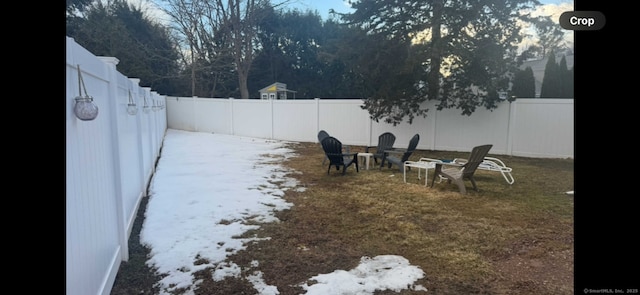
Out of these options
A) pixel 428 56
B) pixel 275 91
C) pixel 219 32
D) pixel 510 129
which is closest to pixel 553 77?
pixel 428 56

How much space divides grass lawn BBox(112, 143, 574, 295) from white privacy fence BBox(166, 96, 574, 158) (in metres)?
1.73

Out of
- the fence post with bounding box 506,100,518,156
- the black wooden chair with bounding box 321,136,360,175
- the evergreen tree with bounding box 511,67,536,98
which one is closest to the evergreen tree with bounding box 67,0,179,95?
the black wooden chair with bounding box 321,136,360,175

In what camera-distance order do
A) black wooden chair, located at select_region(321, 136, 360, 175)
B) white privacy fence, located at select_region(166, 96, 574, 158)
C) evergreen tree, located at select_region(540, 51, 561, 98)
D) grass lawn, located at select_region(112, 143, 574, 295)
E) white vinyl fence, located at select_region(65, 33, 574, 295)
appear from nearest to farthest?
evergreen tree, located at select_region(540, 51, 561, 98), white vinyl fence, located at select_region(65, 33, 574, 295), grass lawn, located at select_region(112, 143, 574, 295), black wooden chair, located at select_region(321, 136, 360, 175), white privacy fence, located at select_region(166, 96, 574, 158)

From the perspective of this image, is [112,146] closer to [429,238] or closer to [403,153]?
[429,238]

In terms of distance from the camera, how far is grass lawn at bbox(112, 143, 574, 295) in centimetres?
252

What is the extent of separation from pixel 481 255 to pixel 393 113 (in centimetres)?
742

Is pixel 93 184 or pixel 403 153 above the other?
pixel 93 184

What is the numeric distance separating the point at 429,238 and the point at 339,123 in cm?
832

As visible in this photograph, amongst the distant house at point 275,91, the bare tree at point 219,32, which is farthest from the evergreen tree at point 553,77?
the distant house at point 275,91

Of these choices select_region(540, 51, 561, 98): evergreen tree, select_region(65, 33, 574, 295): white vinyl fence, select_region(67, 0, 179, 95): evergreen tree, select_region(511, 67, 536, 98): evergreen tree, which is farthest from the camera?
select_region(67, 0, 179, 95): evergreen tree

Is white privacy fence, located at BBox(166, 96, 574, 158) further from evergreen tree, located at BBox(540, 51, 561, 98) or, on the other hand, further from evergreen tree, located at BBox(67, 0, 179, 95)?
evergreen tree, located at BBox(540, 51, 561, 98)

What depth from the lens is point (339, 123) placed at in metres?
11.6
